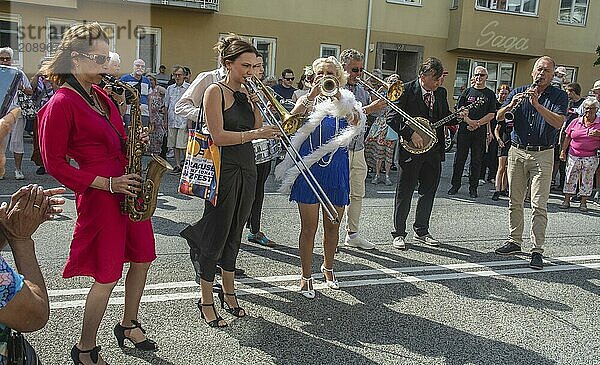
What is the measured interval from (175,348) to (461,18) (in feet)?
64.0

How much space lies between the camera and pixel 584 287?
5.12 metres

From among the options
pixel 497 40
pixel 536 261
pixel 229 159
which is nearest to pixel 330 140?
pixel 229 159

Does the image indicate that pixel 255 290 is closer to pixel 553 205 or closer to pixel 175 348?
pixel 175 348

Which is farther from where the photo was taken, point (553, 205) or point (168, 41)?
point (168, 41)

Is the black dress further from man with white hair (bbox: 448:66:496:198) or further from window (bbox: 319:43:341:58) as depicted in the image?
window (bbox: 319:43:341:58)

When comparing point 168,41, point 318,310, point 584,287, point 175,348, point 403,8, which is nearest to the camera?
point 175,348

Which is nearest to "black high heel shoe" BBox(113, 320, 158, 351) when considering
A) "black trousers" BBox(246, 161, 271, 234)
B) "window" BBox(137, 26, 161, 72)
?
"black trousers" BBox(246, 161, 271, 234)

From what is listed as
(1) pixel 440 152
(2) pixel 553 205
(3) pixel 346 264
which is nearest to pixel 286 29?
(2) pixel 553 205

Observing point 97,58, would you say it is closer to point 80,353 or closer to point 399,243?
point 80,353

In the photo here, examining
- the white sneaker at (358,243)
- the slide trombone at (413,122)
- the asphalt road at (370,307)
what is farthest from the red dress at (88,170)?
the slide trombone at (413,122)

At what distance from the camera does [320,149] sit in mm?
4441

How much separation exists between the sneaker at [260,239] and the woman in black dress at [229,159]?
1829 millimetres

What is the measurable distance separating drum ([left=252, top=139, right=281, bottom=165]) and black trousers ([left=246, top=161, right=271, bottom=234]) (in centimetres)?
60

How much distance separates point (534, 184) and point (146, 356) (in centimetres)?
434
